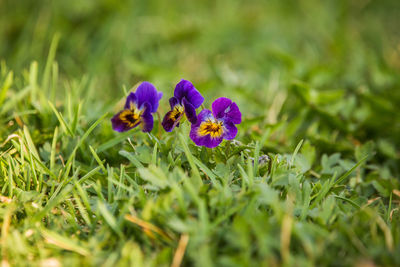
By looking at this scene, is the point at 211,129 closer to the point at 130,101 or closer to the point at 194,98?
the point at 194,98

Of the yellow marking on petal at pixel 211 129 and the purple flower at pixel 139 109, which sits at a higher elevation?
the purple flower at pixel 139 109

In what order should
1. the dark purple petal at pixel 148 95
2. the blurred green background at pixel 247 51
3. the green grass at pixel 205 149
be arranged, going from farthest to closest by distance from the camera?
the blurred green background at pixel 247 51, the dark purple petal at pixel 148 95, the green grass at pixel 205 149

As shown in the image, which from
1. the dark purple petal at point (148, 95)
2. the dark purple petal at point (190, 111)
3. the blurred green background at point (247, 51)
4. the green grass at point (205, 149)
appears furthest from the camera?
the blurred green background at point (247, 51)

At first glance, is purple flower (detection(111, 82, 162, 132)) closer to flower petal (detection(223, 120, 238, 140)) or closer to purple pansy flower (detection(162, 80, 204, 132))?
purple pansy flower (detection(162, 80, 204, 132))

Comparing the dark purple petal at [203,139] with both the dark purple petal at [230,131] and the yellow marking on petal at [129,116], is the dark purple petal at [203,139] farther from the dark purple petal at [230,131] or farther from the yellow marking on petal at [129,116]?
the yellow marking on petal at [129,116]

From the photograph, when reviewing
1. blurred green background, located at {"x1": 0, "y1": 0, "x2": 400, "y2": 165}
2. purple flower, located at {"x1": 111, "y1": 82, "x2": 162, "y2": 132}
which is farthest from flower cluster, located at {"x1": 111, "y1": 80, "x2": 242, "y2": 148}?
blurred green background, located at {"x1": 0, "y1": 0, "x2": 400, "y2": 165}

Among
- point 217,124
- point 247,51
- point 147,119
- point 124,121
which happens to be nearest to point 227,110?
point 217,124

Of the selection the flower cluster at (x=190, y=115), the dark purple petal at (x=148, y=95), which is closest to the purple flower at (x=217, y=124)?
the flower cluster at (x=190, y=115)

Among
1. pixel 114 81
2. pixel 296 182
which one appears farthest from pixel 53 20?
pixel 296 182
